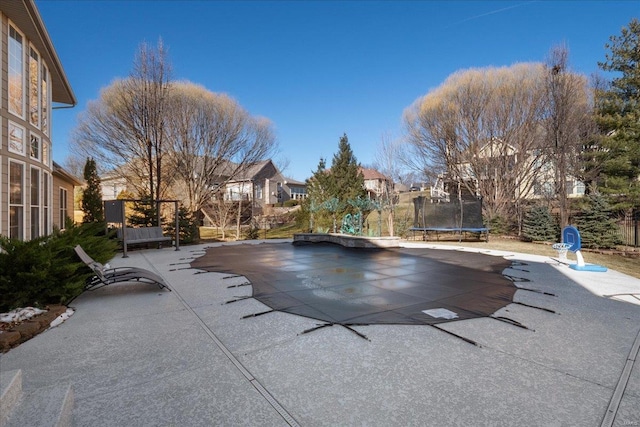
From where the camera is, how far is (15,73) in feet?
23.6

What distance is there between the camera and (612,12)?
13.5 metres

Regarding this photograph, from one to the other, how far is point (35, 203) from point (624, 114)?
18.3 meters

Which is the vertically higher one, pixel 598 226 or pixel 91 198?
pixel 91 198

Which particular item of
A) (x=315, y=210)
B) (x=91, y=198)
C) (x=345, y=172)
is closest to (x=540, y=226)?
(x=315, y=210)

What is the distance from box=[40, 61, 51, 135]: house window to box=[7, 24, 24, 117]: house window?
1594 mm

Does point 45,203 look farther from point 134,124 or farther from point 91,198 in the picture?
point 134,124

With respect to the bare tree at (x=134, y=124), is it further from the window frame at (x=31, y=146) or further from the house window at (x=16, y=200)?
the house window at (x=16, y=200)

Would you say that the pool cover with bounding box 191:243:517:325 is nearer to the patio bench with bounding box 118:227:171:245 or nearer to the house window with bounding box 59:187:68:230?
the patio bench with bounding box 118:227:171:245

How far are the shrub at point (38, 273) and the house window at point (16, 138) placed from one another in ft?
11.2

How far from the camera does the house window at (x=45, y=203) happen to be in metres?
8.79

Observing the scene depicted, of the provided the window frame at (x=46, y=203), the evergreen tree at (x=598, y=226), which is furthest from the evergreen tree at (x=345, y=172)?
the window frame at (x=46, y=203)

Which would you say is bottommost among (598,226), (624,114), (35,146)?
(598,226)

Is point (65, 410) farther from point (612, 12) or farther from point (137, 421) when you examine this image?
point (612, 12)

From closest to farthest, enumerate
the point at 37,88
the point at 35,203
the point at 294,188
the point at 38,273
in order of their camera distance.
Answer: the point at 38,273, the point at 35,203, the point at 37,88, the point at 294,188
